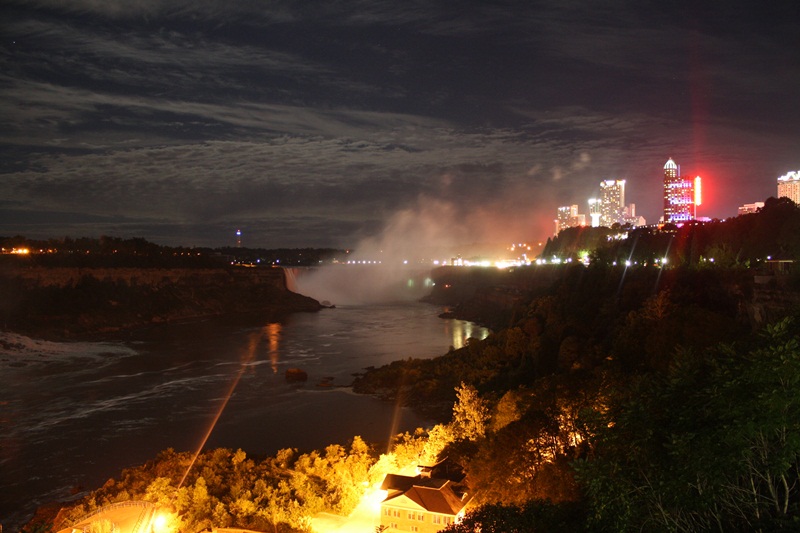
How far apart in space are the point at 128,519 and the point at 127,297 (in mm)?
56625

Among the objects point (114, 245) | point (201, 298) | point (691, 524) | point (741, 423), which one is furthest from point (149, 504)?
point (114, 245)

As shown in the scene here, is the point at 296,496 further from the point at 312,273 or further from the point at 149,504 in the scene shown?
the point at 312,273

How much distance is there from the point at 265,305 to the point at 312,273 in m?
55.3

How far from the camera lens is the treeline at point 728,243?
28953 millimetres

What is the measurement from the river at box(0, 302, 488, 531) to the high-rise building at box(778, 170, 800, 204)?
30982 mm

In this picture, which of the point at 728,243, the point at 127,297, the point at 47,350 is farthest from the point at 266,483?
the point at 127,297

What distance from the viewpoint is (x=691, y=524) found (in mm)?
7082

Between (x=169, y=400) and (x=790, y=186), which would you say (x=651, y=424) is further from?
(x=790, y=186)

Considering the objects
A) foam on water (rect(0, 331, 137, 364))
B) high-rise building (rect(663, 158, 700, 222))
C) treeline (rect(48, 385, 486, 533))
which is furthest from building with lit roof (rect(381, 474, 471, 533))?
high-rise building (rect(663, 158, 700, 222))

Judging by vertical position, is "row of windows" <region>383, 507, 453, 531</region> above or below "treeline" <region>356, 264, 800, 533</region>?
below

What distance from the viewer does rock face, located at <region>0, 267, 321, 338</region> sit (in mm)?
52375

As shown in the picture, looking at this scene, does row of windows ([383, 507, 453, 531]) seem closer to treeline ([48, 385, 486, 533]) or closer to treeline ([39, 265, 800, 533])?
treeline ([39, 265, 800, 533])

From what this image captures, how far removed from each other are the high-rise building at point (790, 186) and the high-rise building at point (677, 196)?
29902 millimetres

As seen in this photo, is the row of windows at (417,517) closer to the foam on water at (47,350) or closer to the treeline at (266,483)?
the treeline at (266,483)
